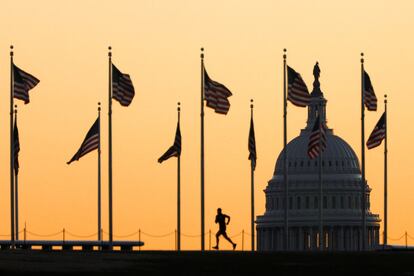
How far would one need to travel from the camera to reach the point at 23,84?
108m

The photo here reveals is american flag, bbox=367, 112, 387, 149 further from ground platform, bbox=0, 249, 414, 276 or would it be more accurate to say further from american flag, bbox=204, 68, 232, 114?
ground platform, bbox=0, 249, 414, 276

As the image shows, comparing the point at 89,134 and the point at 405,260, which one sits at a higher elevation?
the point at 89,134

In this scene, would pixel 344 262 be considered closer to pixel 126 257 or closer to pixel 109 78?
pixel 126 257

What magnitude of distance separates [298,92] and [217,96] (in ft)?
21.8

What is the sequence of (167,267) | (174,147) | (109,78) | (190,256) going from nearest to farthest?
(167,267) → (190,256) → (109,78) → (174,147)

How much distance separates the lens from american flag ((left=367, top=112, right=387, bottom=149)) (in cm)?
12669

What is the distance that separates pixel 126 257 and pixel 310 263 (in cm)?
778

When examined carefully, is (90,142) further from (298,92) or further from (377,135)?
(377,135)

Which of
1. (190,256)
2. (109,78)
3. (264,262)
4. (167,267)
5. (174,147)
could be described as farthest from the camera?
(174,147)

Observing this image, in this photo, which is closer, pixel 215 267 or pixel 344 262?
pixel 215 267

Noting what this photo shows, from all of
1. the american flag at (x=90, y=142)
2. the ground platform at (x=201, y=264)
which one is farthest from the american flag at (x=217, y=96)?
the ground platform at (x=201, y=264)

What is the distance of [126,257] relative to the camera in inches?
3086

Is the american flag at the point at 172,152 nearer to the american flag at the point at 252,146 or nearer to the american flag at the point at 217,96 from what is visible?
the american flag at the point at 217,96

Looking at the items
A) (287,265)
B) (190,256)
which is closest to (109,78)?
(190,256)
